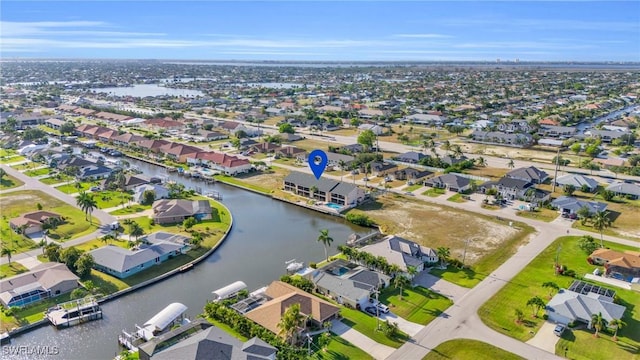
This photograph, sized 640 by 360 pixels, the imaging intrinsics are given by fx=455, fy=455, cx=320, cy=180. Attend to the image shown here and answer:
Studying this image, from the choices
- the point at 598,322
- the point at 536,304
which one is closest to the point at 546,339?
the point at 536,304

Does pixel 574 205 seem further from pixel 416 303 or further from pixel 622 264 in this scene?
pixel 416 303

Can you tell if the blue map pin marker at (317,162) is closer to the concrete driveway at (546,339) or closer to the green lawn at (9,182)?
the concrete driveway at (546,339)

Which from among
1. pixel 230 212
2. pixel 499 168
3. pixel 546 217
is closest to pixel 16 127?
pixel 230 212

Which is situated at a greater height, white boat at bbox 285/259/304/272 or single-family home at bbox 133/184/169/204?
single-family home at bbox 133/184/169/204

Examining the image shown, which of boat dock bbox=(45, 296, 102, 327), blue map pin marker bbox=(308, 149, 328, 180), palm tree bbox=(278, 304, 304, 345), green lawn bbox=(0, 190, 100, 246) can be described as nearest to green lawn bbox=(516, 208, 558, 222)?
blue map pin marker bbox=(308, 149, 328, 180)

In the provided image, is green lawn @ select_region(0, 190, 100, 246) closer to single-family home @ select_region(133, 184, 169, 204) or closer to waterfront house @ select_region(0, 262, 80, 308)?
single-family home @ select_region(133, 184, 169, 204)

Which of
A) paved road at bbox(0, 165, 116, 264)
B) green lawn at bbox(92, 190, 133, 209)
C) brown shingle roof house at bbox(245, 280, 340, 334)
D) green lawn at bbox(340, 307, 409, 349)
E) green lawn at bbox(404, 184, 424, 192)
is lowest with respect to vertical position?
green lawn at bbox(340, 307, 409, 349)

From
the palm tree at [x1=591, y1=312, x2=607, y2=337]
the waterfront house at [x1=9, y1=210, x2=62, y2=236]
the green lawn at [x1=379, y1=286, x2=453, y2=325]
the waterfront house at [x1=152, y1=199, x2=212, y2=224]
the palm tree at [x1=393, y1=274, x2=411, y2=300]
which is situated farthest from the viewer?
the waterfront house at [x1=152, y1=199, x2=212, y2=224]
